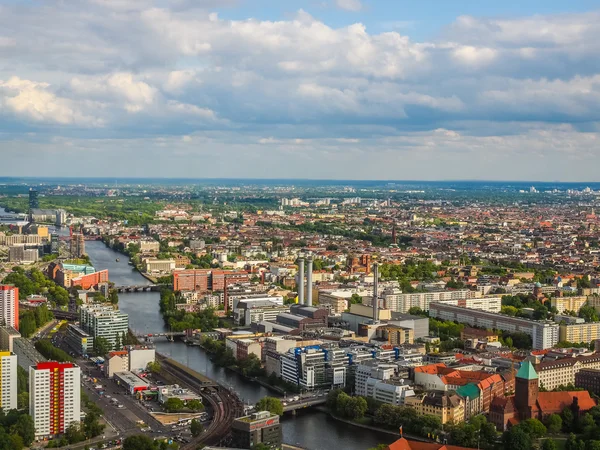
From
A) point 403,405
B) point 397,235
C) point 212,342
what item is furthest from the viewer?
point 397,235

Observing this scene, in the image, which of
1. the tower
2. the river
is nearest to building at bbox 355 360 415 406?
the river

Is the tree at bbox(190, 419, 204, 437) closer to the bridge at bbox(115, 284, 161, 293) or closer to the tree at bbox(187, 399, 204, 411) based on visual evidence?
the tree at bbox(187, 399, 204, 411)

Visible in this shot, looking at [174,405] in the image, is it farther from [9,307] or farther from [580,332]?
[580,332]

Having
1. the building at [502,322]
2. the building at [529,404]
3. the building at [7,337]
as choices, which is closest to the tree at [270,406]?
the building at [529,404]

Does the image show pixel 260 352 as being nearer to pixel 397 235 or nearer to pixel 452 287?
pixel 452 287

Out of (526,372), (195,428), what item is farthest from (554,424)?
(195,428)

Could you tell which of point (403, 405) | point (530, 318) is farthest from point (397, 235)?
point (403, 405)
